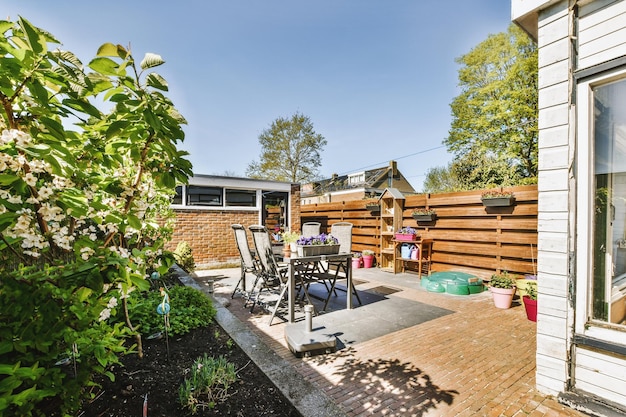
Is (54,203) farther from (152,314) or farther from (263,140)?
(263,140)

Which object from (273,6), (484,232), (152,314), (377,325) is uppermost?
(273,6)

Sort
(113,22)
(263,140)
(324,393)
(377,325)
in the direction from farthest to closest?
(263,140)
(377,325)
(113,22)
(324,393)

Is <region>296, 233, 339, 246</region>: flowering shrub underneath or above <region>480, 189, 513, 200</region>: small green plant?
underneath

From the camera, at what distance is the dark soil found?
1.91 m

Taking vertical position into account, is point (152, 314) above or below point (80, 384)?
below

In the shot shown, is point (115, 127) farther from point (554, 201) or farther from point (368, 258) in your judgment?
point (368, 258)

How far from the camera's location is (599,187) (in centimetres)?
228

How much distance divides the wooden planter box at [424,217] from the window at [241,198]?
538 cm

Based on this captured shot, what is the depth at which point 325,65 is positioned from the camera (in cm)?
1010

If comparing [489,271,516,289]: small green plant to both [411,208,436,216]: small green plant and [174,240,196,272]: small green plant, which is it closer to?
[411,208,436,216]: small green plant

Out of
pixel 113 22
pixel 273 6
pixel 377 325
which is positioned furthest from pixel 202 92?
pixel 377 325

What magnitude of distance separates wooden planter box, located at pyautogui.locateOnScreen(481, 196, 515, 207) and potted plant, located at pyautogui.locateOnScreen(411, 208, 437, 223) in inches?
50.3

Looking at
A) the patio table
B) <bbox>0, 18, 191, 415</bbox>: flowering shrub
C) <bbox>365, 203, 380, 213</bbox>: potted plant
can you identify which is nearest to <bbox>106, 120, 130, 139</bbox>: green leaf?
<bbox>0, 18, 191, 415</bbox>: flowering shrub

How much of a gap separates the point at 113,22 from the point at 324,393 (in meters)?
4.26
